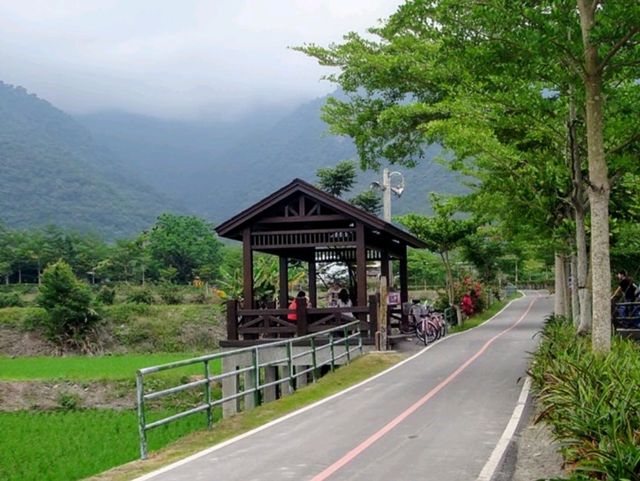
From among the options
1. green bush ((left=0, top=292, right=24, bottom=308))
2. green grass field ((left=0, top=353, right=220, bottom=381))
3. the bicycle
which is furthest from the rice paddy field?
green bush ((left=0, top=292, right=24, bottom=308))

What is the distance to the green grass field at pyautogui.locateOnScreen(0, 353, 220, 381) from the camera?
26.8 m

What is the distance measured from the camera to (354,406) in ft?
40.3

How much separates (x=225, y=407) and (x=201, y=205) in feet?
603

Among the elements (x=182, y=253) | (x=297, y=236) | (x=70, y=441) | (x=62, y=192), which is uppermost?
(x=62, y=192)

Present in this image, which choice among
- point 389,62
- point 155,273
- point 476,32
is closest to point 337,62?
point 389,62

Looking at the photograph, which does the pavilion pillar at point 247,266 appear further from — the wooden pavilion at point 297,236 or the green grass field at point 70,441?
the green grass field at point 70,441

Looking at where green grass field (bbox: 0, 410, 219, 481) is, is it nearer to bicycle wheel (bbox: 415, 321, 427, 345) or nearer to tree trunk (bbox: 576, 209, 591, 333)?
bicycle wheel (bbox: 415, 321, 427, 345)

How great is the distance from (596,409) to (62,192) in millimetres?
134957

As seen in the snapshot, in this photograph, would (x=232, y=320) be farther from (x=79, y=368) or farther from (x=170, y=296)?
(x=170, y=296)

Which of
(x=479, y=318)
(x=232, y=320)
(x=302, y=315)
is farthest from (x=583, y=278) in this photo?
(x=479, y=318)

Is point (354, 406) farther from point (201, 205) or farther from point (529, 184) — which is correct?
point (201, 205)

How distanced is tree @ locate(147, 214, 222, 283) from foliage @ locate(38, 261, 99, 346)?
23.1 meters

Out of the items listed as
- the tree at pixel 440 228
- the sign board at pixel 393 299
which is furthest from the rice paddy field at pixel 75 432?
the tree at pixel 440 228

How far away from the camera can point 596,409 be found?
7.36 metres
